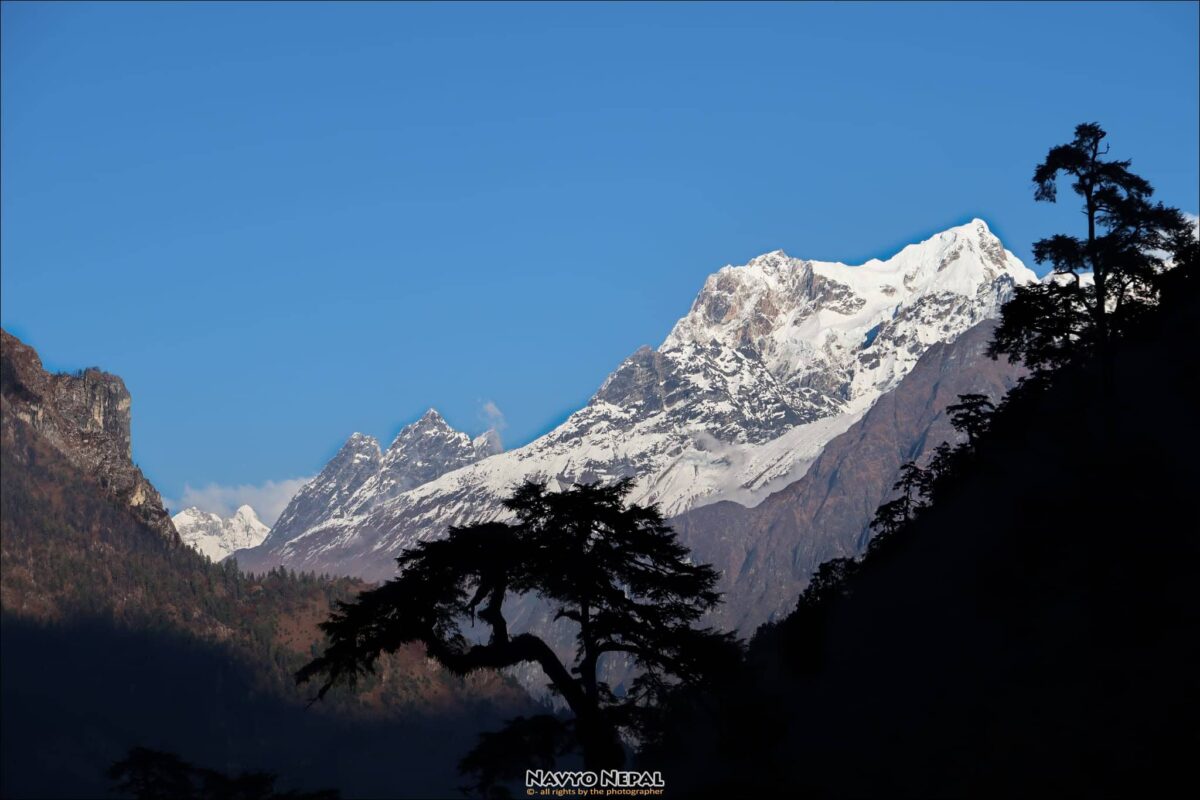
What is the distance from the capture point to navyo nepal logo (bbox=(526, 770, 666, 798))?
3922cm

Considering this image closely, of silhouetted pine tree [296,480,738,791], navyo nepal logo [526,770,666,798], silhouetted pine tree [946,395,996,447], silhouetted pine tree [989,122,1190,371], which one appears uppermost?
silhouetted pine tree [946,395,996,447]

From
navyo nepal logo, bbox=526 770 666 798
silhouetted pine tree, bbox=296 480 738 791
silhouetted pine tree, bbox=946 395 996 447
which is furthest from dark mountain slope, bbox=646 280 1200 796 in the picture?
silhouetted pine tree, bbox=946 395 996 447

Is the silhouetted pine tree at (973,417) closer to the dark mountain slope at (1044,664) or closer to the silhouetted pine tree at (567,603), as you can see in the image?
the dark mountain slope at (1044,664)

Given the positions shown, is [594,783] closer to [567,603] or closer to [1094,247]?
[567,603]

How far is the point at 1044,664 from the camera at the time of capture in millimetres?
50375

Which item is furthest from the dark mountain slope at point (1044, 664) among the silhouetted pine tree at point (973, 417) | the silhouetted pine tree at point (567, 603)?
the silhouetted pine tree at point (973, 417)

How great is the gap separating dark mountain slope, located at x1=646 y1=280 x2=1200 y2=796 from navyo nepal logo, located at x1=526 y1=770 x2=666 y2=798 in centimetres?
151

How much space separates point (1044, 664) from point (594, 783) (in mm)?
18003

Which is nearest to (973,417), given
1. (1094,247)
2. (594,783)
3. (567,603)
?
(1094,247)

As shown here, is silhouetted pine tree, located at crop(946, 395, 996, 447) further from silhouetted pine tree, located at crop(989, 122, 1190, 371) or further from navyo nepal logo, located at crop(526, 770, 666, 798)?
navyo nepal logo, located at crop(526, 770, 666, 798)

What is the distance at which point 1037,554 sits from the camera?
54375 millimetres

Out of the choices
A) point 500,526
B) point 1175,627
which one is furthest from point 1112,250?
point 500,526

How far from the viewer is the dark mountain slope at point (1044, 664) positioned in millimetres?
41000

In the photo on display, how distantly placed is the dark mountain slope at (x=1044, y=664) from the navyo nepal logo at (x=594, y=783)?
151 centimetres
